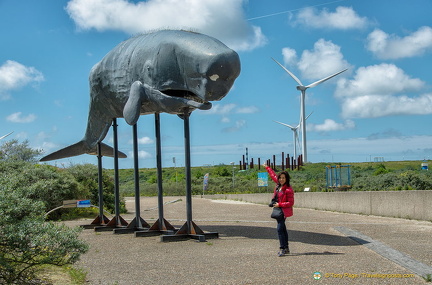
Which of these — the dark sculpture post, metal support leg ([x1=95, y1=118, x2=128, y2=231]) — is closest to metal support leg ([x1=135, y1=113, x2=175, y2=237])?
the dark sculpture post

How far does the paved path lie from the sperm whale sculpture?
315 cm

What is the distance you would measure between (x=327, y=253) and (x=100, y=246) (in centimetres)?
508

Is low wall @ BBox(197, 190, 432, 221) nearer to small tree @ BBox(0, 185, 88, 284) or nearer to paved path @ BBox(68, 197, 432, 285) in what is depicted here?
paved path @ BBox(68, 197, 432, 285)

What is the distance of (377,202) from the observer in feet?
63.6

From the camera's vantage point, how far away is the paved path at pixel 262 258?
295 inches

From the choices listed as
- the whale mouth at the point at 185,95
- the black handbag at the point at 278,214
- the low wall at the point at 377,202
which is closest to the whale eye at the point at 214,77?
the whale mouth at the point at 185,95

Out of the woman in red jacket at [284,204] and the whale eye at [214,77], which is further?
the whale eye at [214,77]

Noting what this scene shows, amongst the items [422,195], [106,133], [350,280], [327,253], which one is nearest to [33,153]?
[106,133]

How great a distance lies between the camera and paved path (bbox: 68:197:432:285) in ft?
24.5

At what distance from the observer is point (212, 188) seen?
160 feet

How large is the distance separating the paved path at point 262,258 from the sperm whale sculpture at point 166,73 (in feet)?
10.3

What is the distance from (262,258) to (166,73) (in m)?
4.93

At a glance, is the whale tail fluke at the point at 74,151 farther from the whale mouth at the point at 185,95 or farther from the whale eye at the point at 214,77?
the whale eye at the point at 214,77

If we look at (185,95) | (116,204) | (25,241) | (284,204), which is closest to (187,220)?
(185,95)
